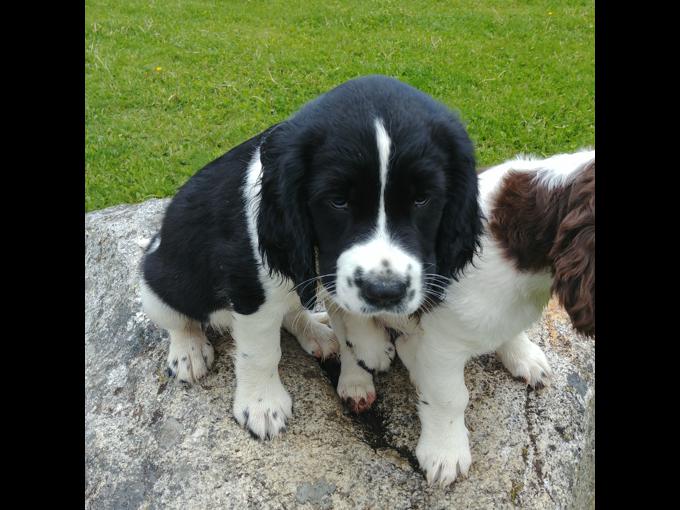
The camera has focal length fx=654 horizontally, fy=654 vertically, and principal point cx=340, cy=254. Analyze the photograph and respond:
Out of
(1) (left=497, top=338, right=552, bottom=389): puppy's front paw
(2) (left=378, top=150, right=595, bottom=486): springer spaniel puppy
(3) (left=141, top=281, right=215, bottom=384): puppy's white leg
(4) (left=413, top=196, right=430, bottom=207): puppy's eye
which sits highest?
(4) (left=413, top=196, right=430, bottom=207): puppy's eye

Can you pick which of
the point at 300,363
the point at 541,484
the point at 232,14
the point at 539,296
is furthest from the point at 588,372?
the point at 232,14

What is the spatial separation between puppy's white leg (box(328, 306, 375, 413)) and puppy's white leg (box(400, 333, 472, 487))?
305mm

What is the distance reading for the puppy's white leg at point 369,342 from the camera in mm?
3236

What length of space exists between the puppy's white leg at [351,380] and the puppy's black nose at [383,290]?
96 cm

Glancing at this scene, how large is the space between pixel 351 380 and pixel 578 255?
1412mm

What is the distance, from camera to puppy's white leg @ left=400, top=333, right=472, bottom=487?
2.90 m

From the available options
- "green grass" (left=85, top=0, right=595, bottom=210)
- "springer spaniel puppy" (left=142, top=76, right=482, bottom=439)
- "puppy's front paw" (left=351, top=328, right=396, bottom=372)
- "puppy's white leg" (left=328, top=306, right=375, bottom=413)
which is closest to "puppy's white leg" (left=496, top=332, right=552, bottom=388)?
"puppy's front paw" (left=351, top=328, right=396, bottom=372)

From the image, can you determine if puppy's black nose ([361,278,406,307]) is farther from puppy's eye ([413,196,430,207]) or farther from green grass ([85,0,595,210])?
green grass ([85,0,595,210])

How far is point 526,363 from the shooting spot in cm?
341

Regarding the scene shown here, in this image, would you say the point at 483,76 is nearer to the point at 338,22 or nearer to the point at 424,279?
the point at 338,22

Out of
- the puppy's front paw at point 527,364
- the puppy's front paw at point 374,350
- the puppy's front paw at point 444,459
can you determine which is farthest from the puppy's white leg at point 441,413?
the puppy's front paw at point 527,364

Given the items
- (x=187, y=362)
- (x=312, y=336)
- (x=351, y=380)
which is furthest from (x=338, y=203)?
A: (x=187, y=362)

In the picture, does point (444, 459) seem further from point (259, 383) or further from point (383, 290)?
point (383, 290)

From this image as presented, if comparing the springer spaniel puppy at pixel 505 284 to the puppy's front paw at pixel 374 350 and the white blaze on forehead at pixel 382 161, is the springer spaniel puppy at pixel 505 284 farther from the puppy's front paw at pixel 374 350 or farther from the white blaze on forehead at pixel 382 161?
the white blaze on forehead at pixel 382 161
